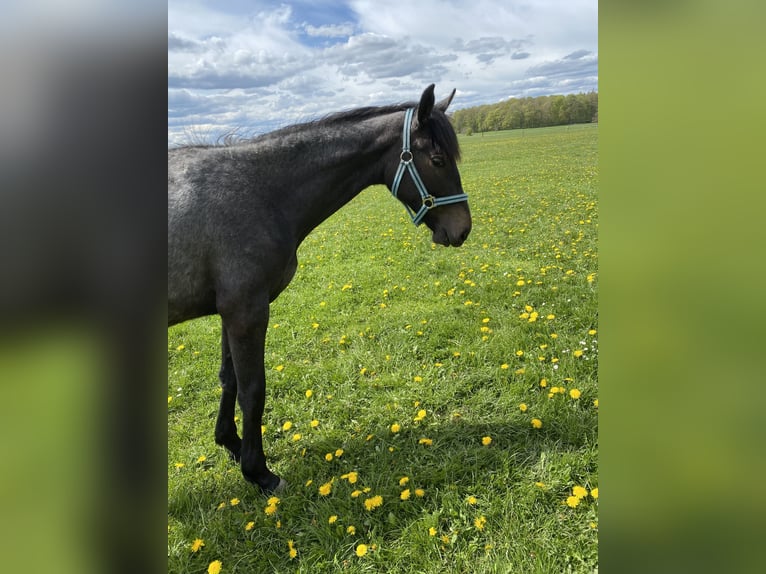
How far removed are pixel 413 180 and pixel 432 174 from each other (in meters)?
0.13

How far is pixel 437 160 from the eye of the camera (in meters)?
3.02

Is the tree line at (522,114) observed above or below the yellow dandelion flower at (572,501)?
above

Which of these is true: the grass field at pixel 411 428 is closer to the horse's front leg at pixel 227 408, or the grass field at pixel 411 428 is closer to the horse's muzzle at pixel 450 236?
the horse's front leg at pixel 227 408

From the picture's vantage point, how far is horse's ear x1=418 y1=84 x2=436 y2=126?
9.26 ft

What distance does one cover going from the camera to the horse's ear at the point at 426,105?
111 inches

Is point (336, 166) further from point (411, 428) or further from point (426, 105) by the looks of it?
point (411, 428)

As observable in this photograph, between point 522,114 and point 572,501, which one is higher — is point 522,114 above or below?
above

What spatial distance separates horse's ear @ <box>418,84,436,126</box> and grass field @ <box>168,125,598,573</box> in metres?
2.10

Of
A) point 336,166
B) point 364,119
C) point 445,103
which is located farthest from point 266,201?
point 445,103
